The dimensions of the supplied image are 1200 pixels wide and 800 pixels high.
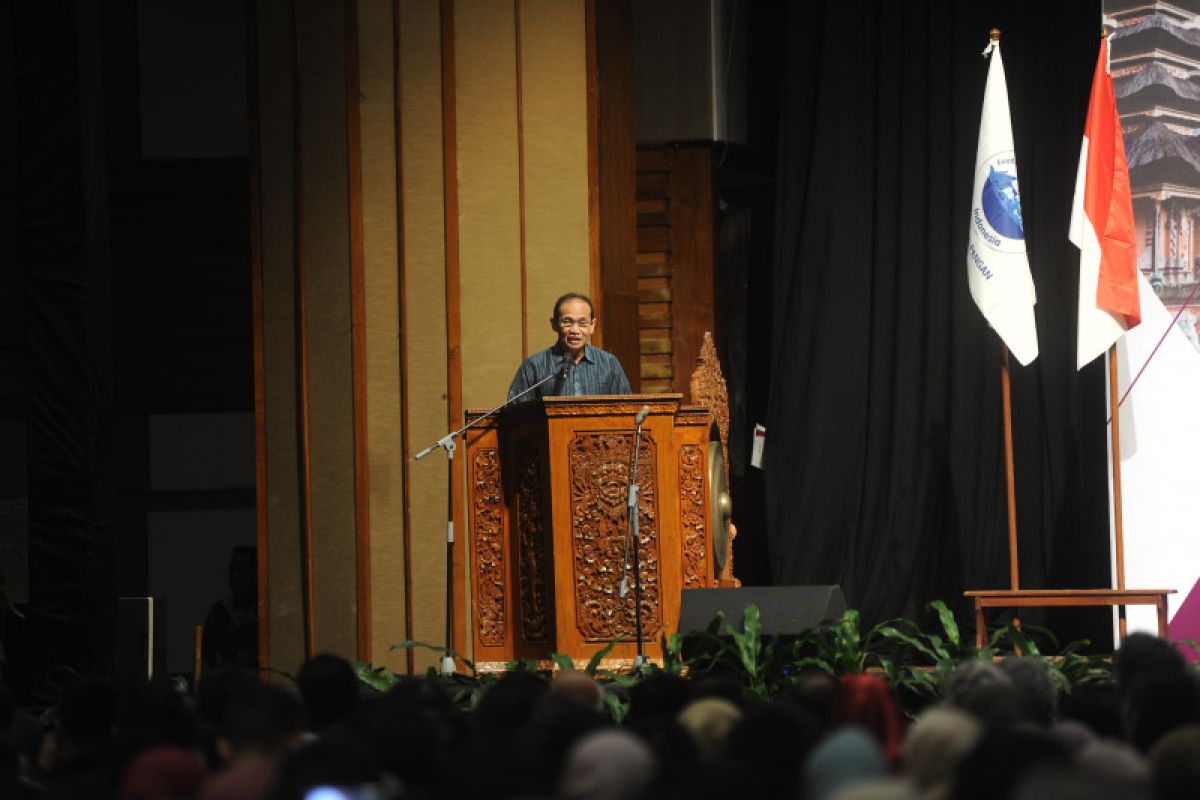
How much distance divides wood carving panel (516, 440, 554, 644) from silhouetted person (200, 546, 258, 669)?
99.4 inches

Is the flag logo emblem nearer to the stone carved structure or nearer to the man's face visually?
the stone carved structure

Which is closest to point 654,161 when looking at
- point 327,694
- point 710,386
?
point 710,386

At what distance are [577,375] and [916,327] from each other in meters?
2.86

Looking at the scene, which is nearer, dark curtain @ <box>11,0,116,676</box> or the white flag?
dark curtain @ <box>11,0,116,676</box>

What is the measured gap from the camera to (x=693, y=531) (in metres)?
5.69

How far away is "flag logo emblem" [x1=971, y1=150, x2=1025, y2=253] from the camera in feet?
24.0

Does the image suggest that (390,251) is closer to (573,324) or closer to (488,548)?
(573,324)

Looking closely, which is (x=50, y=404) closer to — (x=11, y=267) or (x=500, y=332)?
(x=500, y=332)

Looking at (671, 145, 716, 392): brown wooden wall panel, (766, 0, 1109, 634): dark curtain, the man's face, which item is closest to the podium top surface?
the man's face

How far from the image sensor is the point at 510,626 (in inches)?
230

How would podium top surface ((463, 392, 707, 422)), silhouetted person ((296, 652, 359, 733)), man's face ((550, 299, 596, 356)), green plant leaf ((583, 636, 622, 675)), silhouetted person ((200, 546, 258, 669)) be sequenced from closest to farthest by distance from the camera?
silhouetted person ((296, 652, 359, 733)) → green plant leaf ((583, 636, 622, 675)) → podium top surface ((463, 392, 707, 422)) → man's face ((550, 299, 596, 356)) → silhouetted person ((200, 546, 258, 669))

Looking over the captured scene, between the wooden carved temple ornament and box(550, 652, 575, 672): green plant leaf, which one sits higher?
the wooden carved temple ornament

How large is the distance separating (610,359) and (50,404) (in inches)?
89.4

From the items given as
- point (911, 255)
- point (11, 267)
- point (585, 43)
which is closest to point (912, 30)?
point (911, 255)
